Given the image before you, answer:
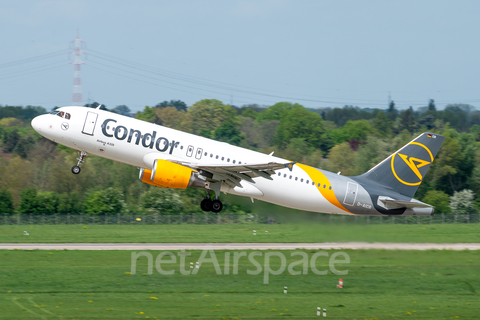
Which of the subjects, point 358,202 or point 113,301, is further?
point 358,202

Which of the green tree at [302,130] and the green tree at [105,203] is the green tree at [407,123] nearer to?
the green tree at [302,130]

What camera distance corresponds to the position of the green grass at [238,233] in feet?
113

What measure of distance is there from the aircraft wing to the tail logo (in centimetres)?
Answer: 901

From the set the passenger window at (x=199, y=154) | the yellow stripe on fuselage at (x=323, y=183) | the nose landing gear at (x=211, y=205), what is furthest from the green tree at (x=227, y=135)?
the passenger window at (x=199, y=154)

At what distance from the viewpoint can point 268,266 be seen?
32094 millimetres

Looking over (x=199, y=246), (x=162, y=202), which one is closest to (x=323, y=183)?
(x=199, y=246)

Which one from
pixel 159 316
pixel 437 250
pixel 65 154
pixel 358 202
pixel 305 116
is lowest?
pixel 159 316

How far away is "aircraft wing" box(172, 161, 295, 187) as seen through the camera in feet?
100

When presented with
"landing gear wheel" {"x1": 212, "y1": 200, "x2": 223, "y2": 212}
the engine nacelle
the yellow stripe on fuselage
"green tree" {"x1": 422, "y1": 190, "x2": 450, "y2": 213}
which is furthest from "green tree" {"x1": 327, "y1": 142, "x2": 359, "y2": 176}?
the engine nacelle

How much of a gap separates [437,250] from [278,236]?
1248 cm

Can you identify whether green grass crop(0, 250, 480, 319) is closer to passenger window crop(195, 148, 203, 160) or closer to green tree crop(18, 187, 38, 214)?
passenger window crop(195, 148, 203, 160)

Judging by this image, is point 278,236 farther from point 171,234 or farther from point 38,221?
point 38,221

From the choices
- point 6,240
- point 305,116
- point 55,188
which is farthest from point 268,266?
point 305,116

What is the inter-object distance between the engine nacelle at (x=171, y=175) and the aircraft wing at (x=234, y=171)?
55 centimetres
